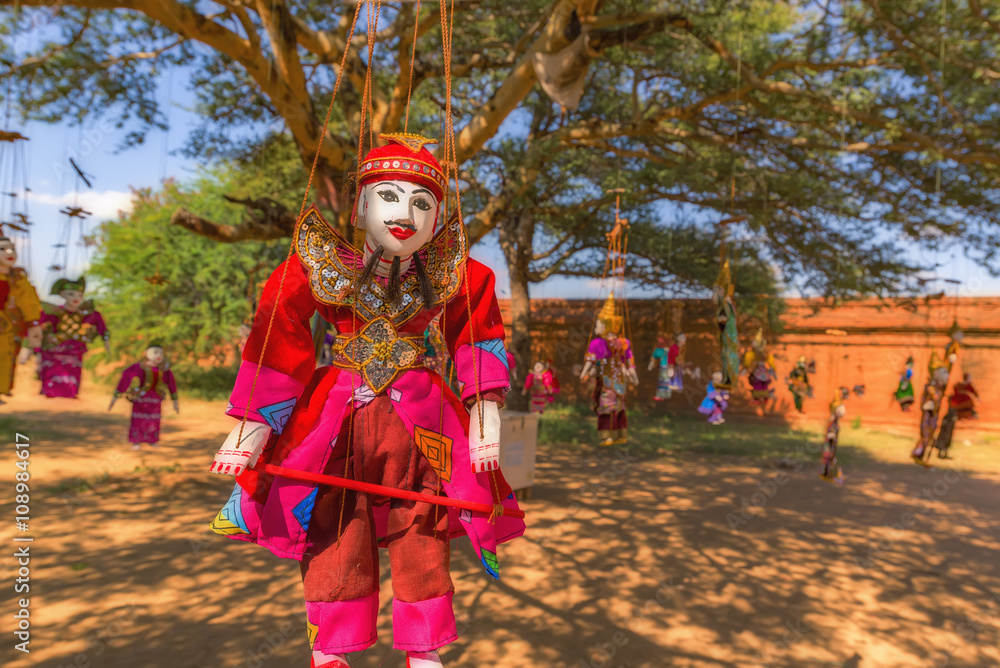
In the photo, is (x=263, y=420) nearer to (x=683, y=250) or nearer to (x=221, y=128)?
(x=221, y=128)

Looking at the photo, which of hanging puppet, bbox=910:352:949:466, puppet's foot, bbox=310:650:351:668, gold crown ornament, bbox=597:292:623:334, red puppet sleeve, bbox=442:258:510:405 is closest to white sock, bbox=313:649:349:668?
puppet's foot, bbox=310:650:351:668

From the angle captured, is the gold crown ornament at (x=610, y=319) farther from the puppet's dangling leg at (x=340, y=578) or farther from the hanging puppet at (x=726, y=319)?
the puppet's dangling leg at (x=340, y=578)

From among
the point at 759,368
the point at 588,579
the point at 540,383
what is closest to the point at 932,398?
the point at 759,368

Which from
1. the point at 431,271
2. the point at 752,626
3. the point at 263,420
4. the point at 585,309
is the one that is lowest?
the point at 752,626

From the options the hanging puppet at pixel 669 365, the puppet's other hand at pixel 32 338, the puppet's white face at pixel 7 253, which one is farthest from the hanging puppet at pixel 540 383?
the puppet's white face at pixel 7 253

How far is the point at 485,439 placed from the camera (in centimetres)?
214

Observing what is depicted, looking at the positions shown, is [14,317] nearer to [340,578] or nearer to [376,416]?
[376,416]

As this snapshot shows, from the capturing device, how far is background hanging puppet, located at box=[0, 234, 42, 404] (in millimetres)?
4488

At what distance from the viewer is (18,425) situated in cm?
1121

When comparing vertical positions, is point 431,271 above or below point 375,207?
below

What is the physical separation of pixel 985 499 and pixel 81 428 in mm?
16036

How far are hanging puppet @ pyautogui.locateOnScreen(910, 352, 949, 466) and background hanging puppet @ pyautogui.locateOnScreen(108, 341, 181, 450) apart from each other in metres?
9.42

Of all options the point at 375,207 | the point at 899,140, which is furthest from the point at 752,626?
the point at 899,140

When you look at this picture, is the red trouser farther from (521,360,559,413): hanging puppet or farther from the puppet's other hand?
(521,360,559,413): hanging puppet
